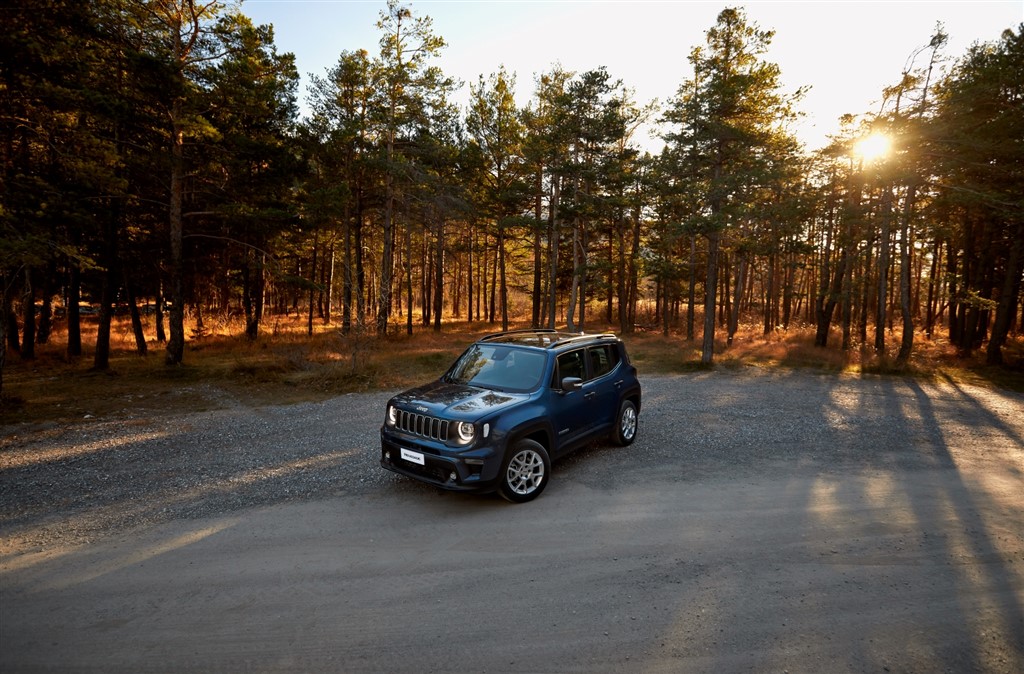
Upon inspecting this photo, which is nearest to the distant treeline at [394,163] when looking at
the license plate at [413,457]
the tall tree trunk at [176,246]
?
the tall tree trunk at [176,246]

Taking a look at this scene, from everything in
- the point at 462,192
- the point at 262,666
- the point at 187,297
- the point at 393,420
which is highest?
the point at 462,192

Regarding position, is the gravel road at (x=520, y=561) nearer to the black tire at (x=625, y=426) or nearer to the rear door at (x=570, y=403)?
the black tire at (x=625, y=426)

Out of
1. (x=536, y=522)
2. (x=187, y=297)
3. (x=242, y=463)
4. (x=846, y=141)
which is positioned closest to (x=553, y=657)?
(x=536, y=522)

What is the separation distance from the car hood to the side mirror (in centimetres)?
56

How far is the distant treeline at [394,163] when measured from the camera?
1134 cm

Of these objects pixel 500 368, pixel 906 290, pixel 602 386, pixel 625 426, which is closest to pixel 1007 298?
pixel 906 290

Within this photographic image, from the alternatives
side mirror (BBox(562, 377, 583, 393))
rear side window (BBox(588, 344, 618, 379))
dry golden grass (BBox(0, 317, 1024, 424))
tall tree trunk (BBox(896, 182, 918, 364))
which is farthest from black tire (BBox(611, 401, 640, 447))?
tall tree trunk (BBox(896, 182, 918, 364))

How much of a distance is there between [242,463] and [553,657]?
6.08m

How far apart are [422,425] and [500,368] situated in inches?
58.3

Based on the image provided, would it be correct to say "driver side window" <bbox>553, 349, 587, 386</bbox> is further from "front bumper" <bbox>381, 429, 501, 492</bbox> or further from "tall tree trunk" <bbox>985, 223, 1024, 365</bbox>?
"tall tree trunk" <bbox>985, 223, 1024, 365</bbox>

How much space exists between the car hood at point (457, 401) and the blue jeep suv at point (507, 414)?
0.01 meters

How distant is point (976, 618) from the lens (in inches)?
141

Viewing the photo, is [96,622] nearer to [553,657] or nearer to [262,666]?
[262,666]

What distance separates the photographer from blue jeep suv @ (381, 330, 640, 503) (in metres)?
5.23
